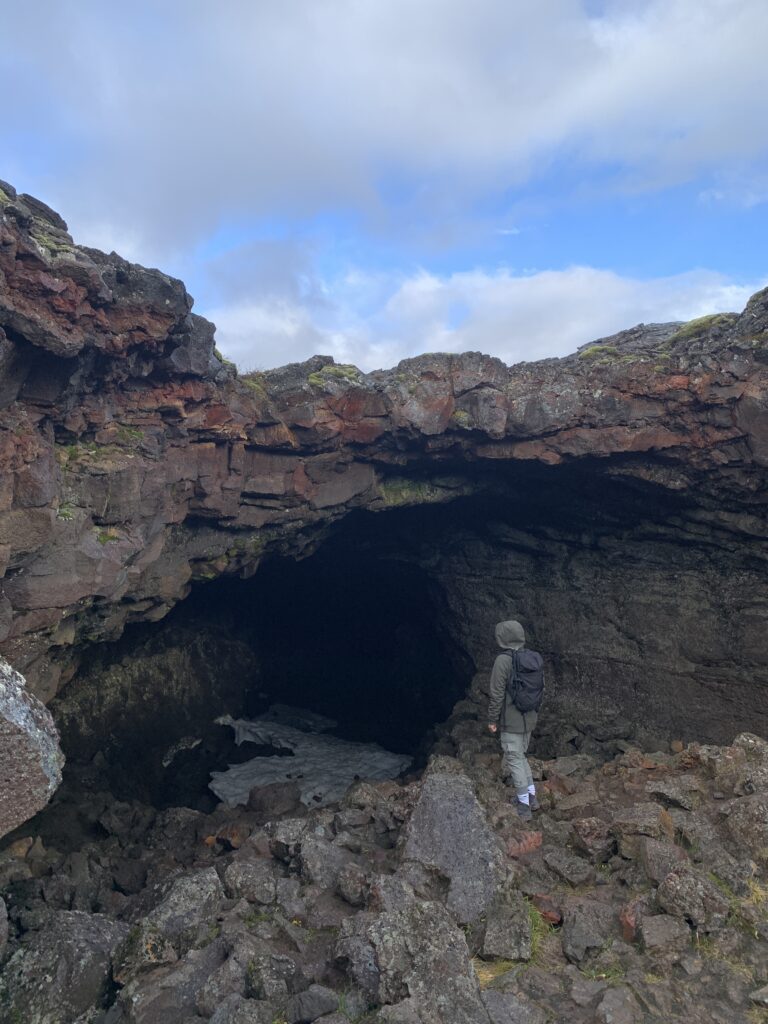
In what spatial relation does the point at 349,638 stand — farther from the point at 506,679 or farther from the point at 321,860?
the point at 321,860

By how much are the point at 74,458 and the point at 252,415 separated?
3547mm

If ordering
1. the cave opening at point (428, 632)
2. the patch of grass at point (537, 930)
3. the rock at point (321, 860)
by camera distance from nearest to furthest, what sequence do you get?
→ the patch of grass at point (537, 930), the rock at point (321, 860), the cave opening at point (428, 632)

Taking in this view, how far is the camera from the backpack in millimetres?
8250

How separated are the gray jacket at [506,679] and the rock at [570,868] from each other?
154 cm

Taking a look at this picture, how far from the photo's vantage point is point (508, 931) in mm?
6266

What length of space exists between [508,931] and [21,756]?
4.95m

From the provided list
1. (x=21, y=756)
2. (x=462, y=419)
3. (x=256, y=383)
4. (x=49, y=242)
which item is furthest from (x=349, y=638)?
(x=21, y=756)

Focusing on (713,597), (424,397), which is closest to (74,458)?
(424,397)

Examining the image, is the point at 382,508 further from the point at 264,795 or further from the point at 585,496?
the point at 264,795

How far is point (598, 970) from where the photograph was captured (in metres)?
5.91

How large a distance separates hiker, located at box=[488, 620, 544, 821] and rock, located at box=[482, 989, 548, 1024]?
119 inches

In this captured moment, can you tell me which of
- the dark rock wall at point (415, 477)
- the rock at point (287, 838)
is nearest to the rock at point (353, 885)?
the rock at point (287, 838)

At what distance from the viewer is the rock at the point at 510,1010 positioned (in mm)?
5344

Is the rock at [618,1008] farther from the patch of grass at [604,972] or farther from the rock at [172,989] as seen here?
the rock at [172,989]
